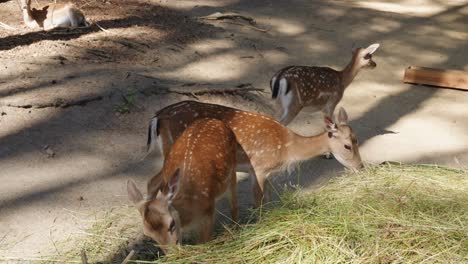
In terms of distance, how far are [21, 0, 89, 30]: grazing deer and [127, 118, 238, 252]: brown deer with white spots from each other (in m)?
5.61

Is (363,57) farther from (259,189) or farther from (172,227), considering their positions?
(172,227)

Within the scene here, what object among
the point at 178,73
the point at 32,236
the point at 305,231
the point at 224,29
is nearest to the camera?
the point at 305,231

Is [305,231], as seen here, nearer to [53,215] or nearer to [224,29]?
[53,215]

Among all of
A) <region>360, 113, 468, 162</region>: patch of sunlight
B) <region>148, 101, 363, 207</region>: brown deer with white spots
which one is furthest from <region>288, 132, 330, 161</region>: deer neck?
<region>360, 113, 468, 162</region>: patch of sunlight

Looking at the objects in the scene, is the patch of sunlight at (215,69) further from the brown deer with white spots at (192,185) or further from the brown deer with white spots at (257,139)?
the brown deer with white spots at (192,185)

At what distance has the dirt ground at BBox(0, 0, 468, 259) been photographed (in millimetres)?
6595

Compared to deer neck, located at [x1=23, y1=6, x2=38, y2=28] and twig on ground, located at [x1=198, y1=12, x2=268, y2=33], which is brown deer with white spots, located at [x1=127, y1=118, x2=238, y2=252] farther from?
twig on ground, located at [x1=198, y1=12, x2=268, y2=33]

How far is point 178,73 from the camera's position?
9.52 metres

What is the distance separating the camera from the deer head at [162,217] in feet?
15.3

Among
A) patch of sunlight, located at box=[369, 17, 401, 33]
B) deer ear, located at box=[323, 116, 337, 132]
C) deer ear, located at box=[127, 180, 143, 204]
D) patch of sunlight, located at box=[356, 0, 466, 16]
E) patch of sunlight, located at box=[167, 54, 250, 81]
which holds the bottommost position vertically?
patch of sunlight, located at box=[356, 0, 466, 16]

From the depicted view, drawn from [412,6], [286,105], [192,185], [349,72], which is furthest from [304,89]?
[412,6]

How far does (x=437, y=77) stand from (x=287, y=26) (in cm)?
304

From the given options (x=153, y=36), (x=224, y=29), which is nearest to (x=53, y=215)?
(x=153, y=36)

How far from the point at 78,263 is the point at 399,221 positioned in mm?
2225
